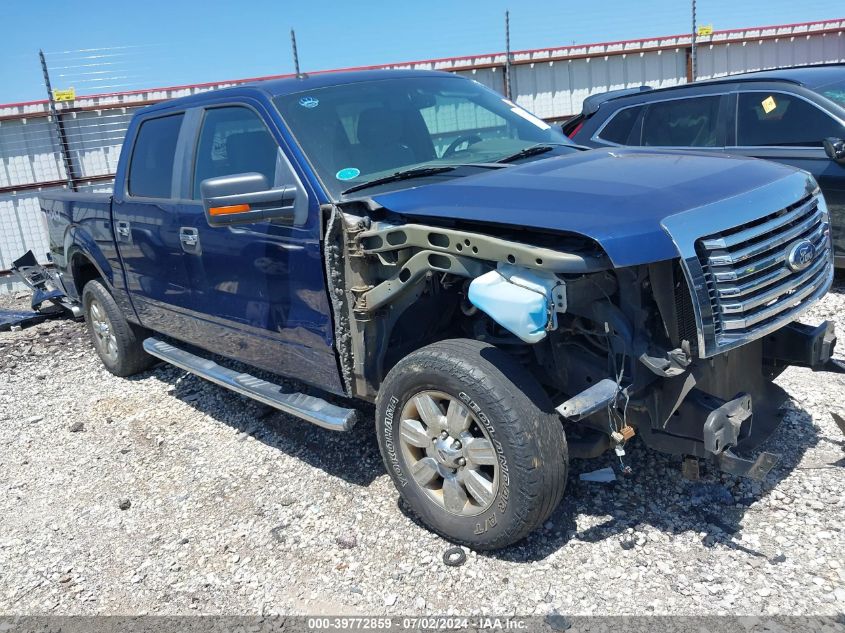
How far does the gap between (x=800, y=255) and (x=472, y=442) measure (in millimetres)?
1520

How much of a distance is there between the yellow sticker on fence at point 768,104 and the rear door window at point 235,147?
4522 mm

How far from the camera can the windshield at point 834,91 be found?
5.98 metres

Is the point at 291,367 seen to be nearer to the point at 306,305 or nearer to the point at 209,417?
the point at 306,305

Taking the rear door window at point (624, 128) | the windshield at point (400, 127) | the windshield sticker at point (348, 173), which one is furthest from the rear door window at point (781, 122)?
the windshield sticker at point (348, 173)

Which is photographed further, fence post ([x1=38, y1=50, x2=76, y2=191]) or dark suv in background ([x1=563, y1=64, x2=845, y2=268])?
fence post ([x1=38, y1=50, x2=76, y2=191])

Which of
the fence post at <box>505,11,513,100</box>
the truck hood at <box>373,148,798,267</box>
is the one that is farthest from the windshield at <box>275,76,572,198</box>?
the fence post at <box>505,11,513,100</box>

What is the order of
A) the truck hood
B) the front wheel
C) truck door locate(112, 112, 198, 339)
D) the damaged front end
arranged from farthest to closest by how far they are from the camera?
truck door locate(112, 112, 198, 339)
the front wheel
the damaged front end
the truck hood

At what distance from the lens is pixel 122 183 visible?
5340mm

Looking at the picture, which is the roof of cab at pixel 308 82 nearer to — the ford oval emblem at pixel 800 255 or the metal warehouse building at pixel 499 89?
the ford oval emblem at pixel 800 255

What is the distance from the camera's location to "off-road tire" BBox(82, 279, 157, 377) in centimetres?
586

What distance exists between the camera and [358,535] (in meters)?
3.48

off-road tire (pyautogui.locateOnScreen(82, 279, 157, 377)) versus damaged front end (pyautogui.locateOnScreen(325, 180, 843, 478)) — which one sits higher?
damaged front end (pyautogui.locateOnScreen(325, 180, 843, 478))

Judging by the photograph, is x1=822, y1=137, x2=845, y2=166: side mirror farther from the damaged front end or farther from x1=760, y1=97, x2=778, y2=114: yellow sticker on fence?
the damaged front end

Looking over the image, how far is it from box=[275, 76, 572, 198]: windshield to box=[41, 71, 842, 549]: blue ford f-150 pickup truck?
13mm
